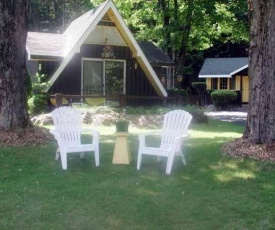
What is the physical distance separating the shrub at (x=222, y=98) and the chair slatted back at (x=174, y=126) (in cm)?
1834

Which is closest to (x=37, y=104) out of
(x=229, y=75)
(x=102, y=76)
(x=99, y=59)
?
(x=102, y=76)

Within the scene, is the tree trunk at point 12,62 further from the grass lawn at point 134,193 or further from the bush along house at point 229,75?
the bush along house at point 229,75

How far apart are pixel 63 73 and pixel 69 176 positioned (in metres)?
10.9

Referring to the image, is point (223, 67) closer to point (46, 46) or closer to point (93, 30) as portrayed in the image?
point (93, 30)

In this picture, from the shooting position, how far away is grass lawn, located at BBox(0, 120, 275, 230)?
416 cm

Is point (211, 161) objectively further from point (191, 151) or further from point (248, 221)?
point (248, 221)

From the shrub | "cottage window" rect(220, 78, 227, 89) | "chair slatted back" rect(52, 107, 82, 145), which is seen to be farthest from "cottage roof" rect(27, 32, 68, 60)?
"cottage window" rect(220, 78, 227, 89)

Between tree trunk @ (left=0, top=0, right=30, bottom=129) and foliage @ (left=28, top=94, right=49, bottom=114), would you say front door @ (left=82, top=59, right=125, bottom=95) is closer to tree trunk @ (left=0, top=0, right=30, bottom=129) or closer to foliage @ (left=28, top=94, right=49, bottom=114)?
foliage @ (left=28, top=94, right=49, bottom=114)

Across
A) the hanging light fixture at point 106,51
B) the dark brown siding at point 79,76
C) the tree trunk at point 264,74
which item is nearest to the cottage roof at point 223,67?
the dark brown siding at point 79,76

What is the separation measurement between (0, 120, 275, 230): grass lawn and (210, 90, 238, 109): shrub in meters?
17.8

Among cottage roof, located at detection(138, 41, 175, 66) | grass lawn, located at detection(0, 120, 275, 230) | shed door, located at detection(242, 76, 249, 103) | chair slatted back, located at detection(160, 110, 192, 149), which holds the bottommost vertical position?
grass lawn, located at detection(0, 120, 275, 230)

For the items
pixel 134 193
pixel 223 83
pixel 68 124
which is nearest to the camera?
pixel 134 193

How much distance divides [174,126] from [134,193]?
235 cm

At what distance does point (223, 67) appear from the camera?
31.1m
